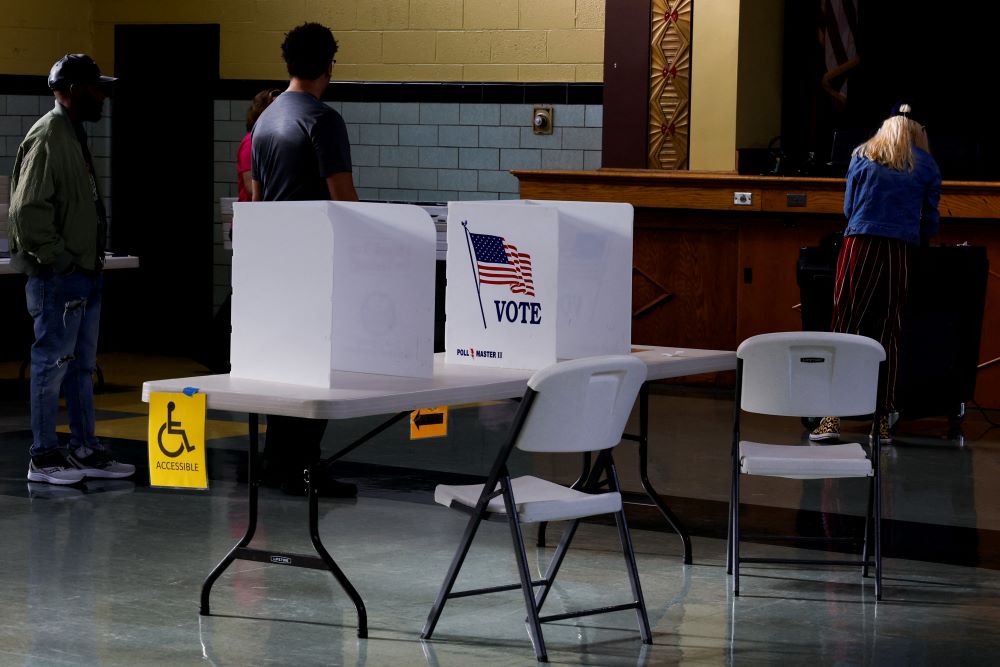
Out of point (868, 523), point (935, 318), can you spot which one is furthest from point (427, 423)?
point (935, 318)

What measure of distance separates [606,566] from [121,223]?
6727mm

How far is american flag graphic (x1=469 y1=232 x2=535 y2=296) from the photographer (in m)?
4.62

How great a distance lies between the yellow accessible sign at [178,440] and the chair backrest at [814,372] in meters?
1.61

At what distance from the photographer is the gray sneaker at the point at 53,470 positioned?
235 inches

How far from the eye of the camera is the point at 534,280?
461 cm

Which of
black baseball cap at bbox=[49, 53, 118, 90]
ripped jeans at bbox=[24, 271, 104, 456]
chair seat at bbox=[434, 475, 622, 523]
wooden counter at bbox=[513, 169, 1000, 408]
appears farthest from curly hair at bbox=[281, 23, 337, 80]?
wooden counter at bbox=[513, 169, 1000, 408]

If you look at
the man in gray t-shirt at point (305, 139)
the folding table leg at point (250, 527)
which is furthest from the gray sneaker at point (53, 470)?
the folding table leg at point (250, 527)

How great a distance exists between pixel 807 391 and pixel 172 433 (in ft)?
6.07

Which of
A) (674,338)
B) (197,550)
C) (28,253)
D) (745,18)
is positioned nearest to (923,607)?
(197,550)

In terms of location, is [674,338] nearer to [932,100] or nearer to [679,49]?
[679,49]

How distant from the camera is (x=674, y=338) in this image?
9250 millimetres

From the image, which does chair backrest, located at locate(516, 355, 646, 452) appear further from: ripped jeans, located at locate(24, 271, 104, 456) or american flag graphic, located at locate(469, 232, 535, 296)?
ripped jeans, located at locate(24, 271, 104, 456)

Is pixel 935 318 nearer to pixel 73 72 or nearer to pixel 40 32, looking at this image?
pixel 73 72

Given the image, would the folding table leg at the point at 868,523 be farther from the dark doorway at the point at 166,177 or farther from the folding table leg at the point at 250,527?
the dark doorway at the point at 166,177
